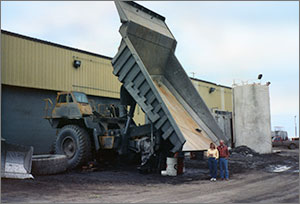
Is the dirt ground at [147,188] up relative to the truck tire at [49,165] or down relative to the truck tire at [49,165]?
down

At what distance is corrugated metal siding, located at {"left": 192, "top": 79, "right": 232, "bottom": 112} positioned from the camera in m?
31.9

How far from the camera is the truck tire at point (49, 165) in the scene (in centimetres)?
1059

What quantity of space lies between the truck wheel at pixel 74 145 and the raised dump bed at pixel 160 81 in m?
2.86

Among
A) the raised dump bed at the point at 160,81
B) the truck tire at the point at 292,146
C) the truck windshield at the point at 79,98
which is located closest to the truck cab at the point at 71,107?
the truck windshield at the point at 79,98

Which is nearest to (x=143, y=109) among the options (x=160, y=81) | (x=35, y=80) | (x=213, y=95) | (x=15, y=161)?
(x=160, y=81)

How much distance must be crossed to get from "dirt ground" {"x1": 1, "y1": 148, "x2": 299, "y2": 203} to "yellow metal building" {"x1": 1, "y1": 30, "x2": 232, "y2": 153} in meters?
7.31

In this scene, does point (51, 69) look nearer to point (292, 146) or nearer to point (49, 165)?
point (49, 165)

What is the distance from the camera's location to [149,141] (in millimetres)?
11516

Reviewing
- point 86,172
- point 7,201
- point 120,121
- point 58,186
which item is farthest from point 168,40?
point 7,201

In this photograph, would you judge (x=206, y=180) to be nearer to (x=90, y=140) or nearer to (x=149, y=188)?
(x=149, y=188)

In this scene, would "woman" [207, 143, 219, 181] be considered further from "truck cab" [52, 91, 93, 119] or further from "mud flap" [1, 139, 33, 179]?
"mud flap" [1, 139, 33, 179]

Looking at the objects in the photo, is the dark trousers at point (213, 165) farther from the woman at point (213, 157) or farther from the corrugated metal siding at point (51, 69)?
the corrugated metal siding at point (51, 69)

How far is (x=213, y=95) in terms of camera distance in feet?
111

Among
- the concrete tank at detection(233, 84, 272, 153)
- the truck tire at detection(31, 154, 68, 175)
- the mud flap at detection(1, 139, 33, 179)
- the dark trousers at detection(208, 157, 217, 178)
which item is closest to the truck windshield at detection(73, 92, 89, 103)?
the truck tire at detection(31, 154, 68, 175)
